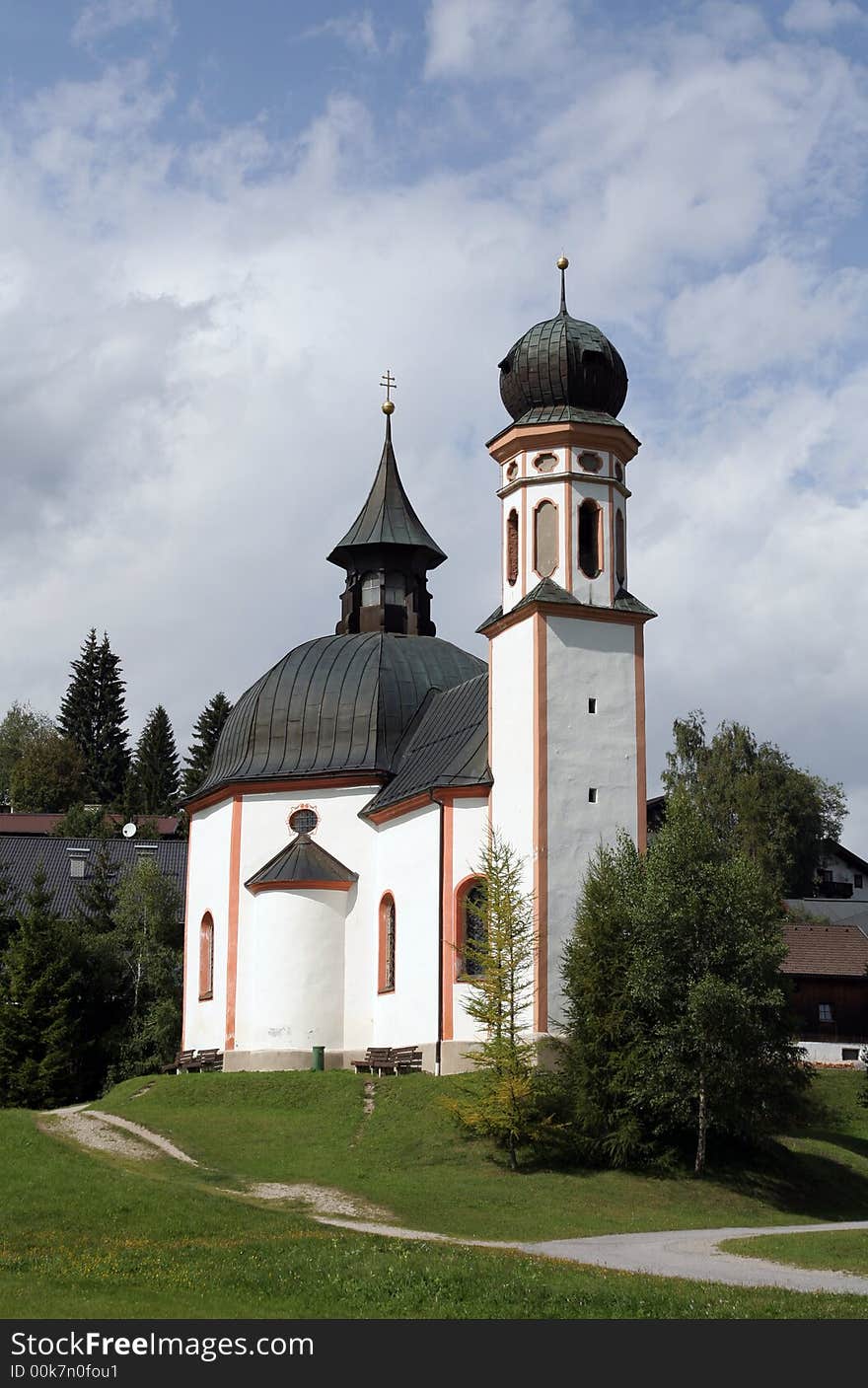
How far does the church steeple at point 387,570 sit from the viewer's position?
48031mm

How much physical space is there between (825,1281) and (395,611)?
1249 inches

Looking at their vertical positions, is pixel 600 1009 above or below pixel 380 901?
below

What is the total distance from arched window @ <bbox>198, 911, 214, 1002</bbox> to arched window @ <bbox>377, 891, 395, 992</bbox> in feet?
19.4

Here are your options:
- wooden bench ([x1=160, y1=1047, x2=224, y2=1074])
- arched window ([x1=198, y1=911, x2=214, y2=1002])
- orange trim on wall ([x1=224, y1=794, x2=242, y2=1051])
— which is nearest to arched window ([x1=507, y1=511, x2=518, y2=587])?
orange trim on wall ([x1=224, y1=794, x2=242, y2=1051])

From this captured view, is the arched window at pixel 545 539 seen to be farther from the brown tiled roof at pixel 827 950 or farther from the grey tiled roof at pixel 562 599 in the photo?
the brown tiled roof at pixel 827 950

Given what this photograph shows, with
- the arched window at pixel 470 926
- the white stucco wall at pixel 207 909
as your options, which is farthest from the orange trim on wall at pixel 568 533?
the white stucco wall at pixel 207 909

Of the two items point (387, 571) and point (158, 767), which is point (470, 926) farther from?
point (158, 767)

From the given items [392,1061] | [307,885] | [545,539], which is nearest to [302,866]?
[307,885]

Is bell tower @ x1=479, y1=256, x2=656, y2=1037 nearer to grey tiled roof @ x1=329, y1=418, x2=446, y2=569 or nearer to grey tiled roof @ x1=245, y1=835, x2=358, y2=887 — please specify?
grey tiled roof @ x1=245, y1=835, x2=358, y2=887

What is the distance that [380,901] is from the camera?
131 feet

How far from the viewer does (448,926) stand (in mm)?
36062

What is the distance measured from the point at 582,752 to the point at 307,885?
29.9 ft
